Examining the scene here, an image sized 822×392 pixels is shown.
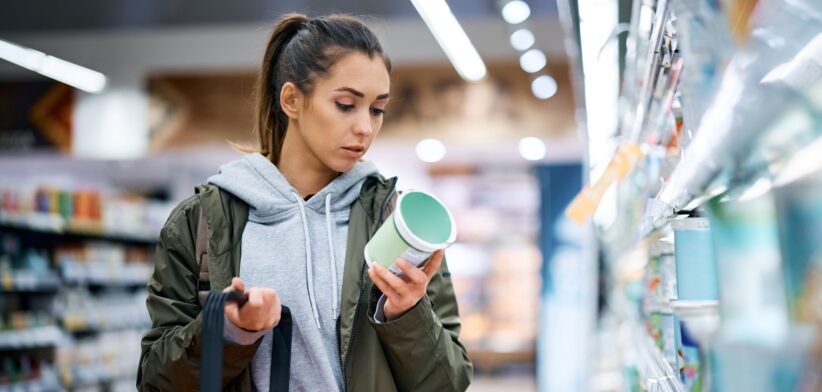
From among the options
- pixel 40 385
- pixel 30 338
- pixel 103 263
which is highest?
pixel 103 263

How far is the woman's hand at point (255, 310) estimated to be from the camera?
1357mm

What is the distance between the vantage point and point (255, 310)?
136cm

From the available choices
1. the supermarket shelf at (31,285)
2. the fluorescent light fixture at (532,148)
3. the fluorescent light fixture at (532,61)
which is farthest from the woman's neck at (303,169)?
the fluorescent light fixture at (532,148)

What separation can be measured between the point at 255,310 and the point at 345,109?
0.43 metres

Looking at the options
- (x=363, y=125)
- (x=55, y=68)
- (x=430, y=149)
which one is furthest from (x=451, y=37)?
(x=363, y=125)

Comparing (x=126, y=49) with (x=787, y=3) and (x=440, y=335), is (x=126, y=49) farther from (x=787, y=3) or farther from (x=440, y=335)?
(x=787, y=3)

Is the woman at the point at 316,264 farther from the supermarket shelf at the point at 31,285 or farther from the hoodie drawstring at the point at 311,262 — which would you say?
the supermarket shelf at the point at 31,285

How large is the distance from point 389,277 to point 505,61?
7876 millimetres

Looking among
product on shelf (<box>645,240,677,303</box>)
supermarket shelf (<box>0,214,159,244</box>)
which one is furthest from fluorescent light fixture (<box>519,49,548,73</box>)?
product on shelf (<box>645,240,677,303</box>)

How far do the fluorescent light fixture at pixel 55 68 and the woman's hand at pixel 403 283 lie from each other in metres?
8.07

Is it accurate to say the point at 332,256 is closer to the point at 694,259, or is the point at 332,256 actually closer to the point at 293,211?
the point at 293,211

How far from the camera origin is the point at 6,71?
977 centimetres

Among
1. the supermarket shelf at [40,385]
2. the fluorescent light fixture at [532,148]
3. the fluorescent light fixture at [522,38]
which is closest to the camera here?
the supermarket shelf at [40,385]

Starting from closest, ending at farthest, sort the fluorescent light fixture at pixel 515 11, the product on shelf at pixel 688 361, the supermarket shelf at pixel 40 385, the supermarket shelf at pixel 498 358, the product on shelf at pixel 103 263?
the product on shelf at pixel 688 361 < the supermarket shelf at pixel 40 385 < the product on shelf at pixel 103 263 < the fluorescent light fixture at pixel 515 11 < the supermarket shelf at pixel 498 358
